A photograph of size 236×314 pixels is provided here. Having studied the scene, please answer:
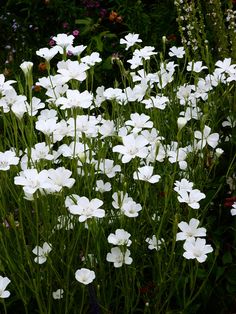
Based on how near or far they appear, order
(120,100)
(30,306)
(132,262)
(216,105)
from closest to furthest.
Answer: (132,262)
(30,306)
(120,100)
(216,105)

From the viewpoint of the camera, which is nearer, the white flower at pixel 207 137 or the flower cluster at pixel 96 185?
the flower cluster at pixel 96 185

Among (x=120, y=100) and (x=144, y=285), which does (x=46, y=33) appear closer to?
(x=120, y=100)

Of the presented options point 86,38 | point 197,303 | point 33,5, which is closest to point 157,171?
point 197,303

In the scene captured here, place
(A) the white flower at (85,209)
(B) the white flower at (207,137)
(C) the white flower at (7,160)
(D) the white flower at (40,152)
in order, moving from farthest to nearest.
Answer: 1. (B) the white flower at (207,137)
2. (D) the white flower at (40,152)
3. (C) the white flower at (7,160)
4. (A) the white flower at (85,209)

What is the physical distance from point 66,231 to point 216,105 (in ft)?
2.94

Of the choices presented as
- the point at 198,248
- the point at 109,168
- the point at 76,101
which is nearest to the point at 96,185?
the point at 109,168

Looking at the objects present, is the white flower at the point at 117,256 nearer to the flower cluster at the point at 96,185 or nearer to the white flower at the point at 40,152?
the flower cluster at the point at 96,185

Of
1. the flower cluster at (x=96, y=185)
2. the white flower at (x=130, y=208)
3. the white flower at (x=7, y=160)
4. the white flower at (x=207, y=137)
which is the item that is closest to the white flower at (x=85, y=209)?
the flower cluster at (x=96, y=185)

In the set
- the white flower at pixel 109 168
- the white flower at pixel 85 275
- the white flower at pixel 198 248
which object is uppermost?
the white flower at pixel 109 168

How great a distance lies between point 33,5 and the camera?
4262mm

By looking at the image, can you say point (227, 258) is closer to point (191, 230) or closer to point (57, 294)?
point (191, 230)

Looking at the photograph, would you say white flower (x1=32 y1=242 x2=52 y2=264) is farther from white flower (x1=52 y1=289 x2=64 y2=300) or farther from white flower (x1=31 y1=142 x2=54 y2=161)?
white flower (x1=31 y1=142 x2=54 y2=161)

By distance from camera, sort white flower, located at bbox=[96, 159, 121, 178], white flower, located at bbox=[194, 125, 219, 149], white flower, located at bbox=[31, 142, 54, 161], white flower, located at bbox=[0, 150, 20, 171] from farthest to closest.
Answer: white flower, located at bbox=[194, 125, 219, 149] → white flower, located at bbox=[96, 159, 121, 178] → white flower, located at bbox=[31, 142, 54, 161] → white flower, located at bbox=[0, 150, 20, 171]

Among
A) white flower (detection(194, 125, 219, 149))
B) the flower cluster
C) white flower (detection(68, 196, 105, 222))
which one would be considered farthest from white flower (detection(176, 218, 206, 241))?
white flower (detection(194, 125, 219, 149))
